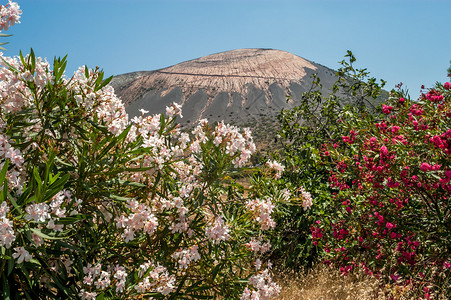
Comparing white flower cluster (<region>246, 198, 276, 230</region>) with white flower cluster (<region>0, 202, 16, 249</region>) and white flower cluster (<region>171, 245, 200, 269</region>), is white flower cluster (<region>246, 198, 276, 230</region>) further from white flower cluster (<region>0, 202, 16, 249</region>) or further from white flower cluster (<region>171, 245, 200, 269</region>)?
white flower cluster (<region>0, 202, 16, 249</region>)

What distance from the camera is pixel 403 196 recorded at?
4.16m

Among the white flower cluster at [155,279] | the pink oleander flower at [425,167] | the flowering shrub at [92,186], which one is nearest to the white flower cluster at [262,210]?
the flowering shrub at [92,186]

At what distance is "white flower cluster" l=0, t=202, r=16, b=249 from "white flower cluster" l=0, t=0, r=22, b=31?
116 cm

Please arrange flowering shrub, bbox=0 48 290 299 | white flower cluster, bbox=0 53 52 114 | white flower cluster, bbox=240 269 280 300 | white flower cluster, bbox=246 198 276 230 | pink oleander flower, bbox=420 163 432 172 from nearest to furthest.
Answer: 1. flowering shrub, bbox=0 48 290 299
2. white flower cluster, bbox=0 53 52 114
3. white flower cluster, bbox=246 198 276 230
4. white flower cluster, bbox=240 269 280 300
5. pink oleander flower, bbox=420 163 432 172

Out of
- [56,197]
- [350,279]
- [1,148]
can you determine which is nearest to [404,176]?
[350,279]

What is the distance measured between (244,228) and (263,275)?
469 millimetres

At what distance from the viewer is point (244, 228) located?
301 cm

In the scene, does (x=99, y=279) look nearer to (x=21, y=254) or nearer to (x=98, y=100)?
(x=21, y=254)

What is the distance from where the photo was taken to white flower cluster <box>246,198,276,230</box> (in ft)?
8.93

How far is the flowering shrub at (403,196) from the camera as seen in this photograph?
3.64m

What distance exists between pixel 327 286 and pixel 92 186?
3789 mm

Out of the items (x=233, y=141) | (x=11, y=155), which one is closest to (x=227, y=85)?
(x=233, y=141)

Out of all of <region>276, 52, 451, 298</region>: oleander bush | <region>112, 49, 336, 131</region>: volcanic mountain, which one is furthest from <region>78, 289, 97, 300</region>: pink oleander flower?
<region>112, 49, 336, 131</region>: volcanic mountain

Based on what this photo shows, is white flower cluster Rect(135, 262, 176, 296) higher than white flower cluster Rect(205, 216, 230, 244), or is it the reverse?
white flower cluster Rect(205, 216, 230, 244)
